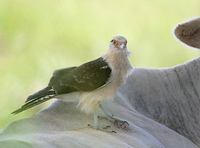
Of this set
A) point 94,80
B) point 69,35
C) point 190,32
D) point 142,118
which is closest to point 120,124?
point 94,80

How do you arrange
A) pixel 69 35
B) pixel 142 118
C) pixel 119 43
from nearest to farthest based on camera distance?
pixel 119 43 < pixel 142 118 < pixel 69 35

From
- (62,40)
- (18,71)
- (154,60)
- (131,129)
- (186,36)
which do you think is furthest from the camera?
(154,60)

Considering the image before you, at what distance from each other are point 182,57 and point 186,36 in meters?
2.37

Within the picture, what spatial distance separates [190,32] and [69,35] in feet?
5.77

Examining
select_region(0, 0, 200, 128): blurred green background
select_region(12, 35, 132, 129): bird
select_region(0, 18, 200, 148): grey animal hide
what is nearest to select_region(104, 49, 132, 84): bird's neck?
select_region(12, 35, 132, 129): bird

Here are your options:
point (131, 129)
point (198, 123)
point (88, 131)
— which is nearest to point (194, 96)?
point (198, 123)

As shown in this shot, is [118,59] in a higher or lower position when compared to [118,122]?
higher

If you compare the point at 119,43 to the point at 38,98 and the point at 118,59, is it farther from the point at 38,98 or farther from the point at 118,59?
the point at 38,98

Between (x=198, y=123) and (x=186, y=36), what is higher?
(x=186, y=36)

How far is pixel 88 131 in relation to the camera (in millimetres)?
3656

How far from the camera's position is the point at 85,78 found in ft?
11.9

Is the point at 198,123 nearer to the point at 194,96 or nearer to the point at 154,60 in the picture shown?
the point at 194,96

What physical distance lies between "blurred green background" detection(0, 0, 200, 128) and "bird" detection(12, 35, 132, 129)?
80 cm

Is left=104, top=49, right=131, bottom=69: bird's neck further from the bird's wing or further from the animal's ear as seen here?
the animal's ear
